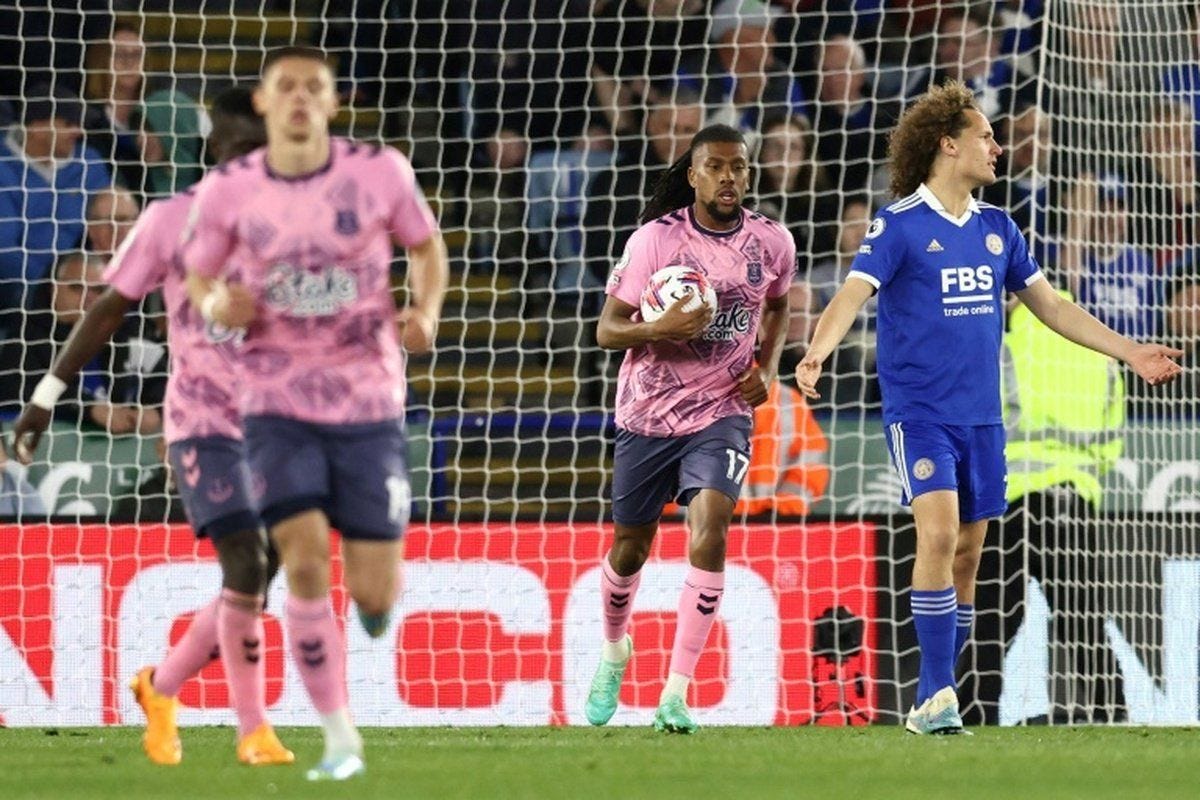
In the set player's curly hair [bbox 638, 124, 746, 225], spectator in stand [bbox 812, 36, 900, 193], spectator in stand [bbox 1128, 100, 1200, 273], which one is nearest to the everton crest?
player's curly hair [bbox 638, 124, 746, 225]

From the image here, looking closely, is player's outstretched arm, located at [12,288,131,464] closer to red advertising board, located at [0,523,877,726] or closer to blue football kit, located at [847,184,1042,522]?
blue football kit, located at [847,184,1042,522]

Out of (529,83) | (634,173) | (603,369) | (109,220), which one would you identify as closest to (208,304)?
(109,220)

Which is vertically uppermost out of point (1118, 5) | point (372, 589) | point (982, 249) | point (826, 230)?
point (1118, 5)

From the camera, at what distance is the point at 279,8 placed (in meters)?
13.7

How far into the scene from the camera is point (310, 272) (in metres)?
5.80

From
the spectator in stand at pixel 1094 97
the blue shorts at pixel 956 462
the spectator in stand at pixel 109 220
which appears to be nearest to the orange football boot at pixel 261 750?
the blue shorts at pixel 956 462

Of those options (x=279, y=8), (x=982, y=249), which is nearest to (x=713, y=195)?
(x=982, y=249)

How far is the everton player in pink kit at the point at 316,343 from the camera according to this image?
5770 millimetres

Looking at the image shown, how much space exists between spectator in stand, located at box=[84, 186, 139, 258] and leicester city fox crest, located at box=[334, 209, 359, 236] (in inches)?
251

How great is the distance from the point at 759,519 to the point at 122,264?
174 inches

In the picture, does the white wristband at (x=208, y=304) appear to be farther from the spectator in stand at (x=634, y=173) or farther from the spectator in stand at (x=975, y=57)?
the spectator in stand at (x=975, y=57)

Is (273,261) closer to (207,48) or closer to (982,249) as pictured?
(982,249)

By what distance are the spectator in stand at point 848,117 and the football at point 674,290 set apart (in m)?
4.54

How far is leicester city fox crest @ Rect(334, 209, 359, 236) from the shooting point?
5801mm
